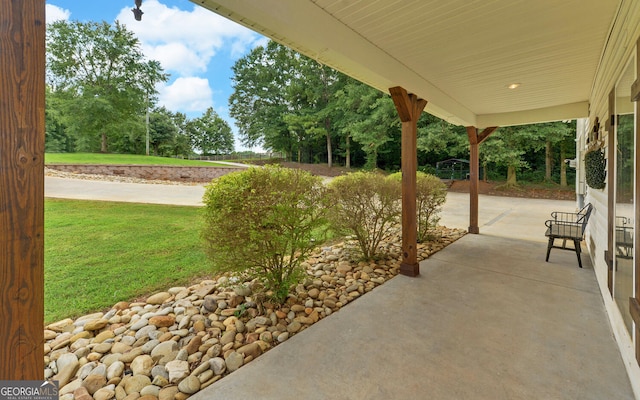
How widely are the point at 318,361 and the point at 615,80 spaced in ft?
12.1

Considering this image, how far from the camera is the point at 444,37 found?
2.87 m

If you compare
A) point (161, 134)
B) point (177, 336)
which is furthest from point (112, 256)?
point (161, 134)

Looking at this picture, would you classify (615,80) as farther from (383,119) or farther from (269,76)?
(269,76)

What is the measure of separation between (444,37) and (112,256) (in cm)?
526

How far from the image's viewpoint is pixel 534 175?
17.8m

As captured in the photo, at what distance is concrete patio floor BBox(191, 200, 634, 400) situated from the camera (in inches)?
74.9

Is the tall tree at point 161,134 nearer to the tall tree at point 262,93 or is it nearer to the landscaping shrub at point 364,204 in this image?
the tall tree at point 262,93

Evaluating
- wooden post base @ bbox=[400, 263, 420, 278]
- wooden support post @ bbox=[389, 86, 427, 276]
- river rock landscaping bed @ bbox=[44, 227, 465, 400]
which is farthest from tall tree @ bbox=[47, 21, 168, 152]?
wooden post base @ bbox=[400, 263, 420, 278]

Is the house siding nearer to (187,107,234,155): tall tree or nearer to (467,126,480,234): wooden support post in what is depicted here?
(467,126,480,234): wooden support post

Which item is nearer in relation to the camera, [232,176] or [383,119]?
[232,176]

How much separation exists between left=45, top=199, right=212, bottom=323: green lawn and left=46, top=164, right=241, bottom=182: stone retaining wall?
25.9 feet

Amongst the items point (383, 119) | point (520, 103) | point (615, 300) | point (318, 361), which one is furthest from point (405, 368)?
point (383, 119)

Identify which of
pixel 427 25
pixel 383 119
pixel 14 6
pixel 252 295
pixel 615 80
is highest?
pixel 383 119

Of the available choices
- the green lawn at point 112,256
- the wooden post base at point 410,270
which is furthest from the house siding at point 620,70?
the green lawn at point 112,256
